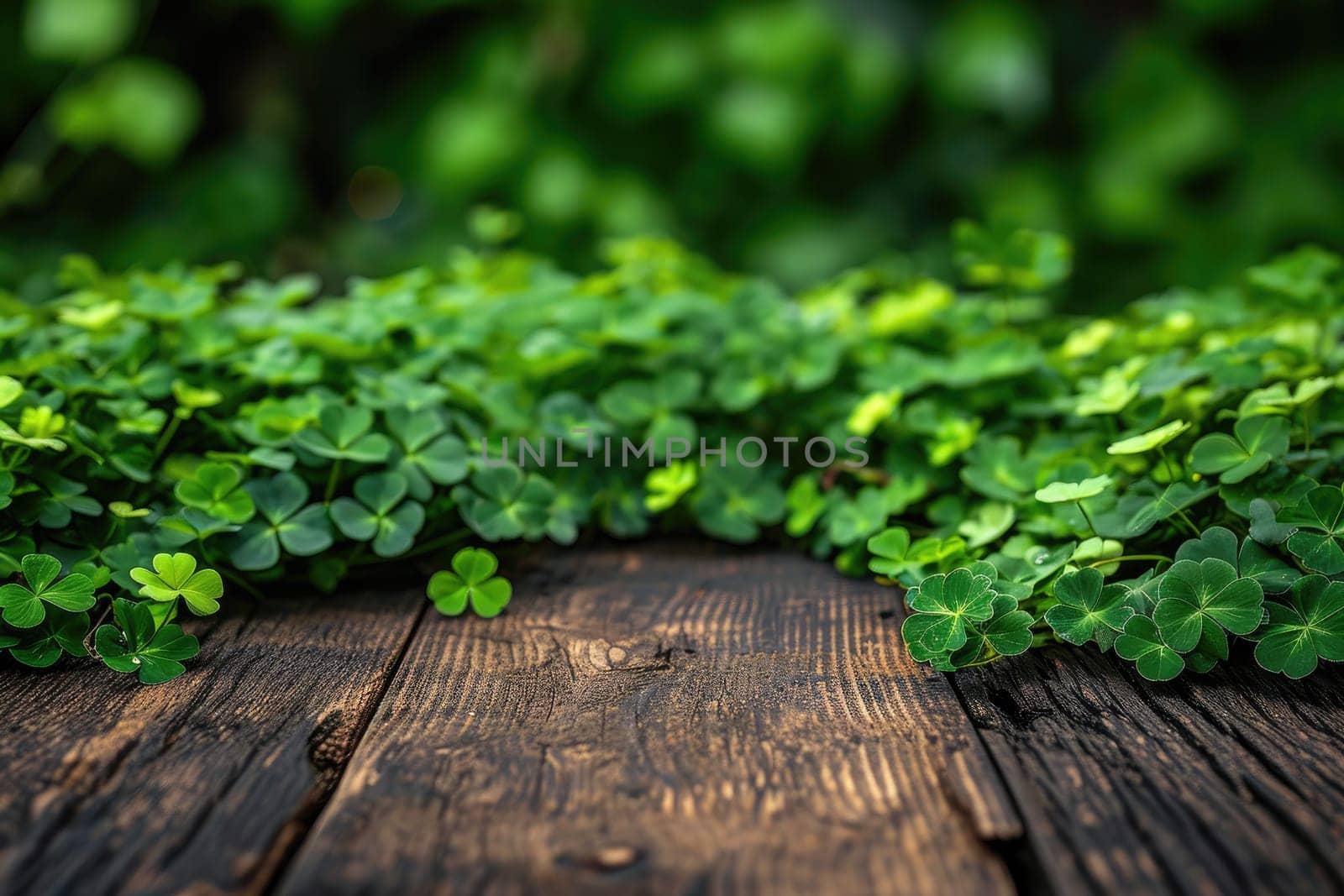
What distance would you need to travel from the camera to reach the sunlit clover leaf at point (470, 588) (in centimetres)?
95

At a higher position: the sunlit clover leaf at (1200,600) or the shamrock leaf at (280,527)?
the sunlit clover leaf at (1200,600)

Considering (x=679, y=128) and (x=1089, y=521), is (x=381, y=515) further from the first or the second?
(x=679, y=128)

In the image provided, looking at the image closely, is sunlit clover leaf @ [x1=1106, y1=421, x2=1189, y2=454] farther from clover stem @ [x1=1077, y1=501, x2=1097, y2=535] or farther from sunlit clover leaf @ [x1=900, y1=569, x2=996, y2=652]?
sunlit clover leaf @ [x1=900, y1=569, x2=996, y2=652]

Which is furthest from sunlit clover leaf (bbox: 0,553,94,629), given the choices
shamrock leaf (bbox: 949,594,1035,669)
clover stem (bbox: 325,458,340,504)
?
shamrock leaf (bbox: 949,594,1035,669)

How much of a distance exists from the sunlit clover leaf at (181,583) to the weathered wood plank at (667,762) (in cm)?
18

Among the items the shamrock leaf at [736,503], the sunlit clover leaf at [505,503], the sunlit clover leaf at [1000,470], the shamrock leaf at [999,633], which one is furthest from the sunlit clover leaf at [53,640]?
the sunlit clover leaf at [1000,470]

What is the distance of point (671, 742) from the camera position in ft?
2.40

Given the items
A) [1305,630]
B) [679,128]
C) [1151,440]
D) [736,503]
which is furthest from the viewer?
[679,128]

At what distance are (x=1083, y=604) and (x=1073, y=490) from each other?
0.10 m

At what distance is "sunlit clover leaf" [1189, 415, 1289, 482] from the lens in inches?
34.8

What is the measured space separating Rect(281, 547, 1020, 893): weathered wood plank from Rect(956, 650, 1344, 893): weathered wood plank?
0.12 feet

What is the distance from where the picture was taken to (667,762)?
0.70 metres

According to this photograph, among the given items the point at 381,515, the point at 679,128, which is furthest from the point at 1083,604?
the point at 679,128

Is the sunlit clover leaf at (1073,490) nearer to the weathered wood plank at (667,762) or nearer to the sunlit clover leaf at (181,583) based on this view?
the weathered wood plank at (667,762)
